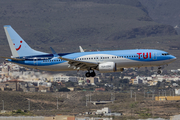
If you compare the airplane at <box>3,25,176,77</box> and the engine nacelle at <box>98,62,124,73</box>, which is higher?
the airplane at <box>3,25,176,77</box>

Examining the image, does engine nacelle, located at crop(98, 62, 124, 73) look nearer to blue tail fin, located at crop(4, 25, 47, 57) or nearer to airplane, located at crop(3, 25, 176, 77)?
airplane, located at crop(3, 25, 176, 77)

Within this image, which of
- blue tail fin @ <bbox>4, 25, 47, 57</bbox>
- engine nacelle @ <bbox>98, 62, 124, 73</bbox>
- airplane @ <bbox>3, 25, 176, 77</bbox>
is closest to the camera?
engine nacelle @ <bbox>98, 62, 124, 73</bbox>

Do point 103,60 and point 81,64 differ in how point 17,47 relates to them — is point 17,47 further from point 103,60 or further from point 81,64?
point 103,60

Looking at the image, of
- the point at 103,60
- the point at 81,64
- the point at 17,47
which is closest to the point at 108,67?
the point at 103,60

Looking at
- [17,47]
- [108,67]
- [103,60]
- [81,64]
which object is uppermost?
[17,47]

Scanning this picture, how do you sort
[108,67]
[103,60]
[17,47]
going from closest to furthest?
[108,67] → [103,60] → [17,47]

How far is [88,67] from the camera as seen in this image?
77812 mm

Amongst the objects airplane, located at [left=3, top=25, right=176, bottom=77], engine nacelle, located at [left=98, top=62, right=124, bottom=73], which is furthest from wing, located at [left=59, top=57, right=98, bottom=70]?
engine nacelle, located at [left=98, top=62, right=124, bottom=73]

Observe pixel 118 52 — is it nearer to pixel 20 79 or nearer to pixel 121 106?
pixel 121 106

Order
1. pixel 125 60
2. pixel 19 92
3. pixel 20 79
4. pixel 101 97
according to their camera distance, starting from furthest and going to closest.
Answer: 1. pixel 101 97
2. pixel 19 92
3. pixel 20 79
4. pixel 125 60

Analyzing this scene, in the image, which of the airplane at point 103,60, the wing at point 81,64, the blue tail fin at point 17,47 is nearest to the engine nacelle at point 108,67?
the airplane at point 103,60

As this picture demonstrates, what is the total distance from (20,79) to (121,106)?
2989 cm

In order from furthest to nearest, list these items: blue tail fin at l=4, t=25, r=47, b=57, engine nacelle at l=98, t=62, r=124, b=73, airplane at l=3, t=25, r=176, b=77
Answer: blue tail fin at l=4, t=25, r=47, b=57
airplane at l=3, t=25, r=176, b=77
engine nacelle at l=98, t=62, r=124, b=73

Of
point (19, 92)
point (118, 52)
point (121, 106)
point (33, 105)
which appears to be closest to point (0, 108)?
point (33, 105)
